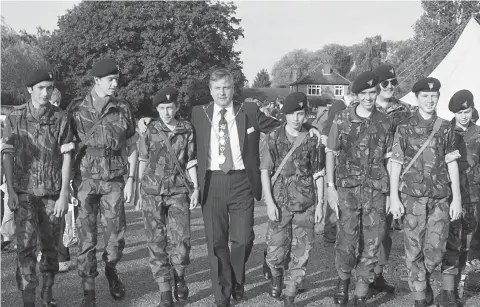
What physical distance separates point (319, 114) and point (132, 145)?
435 centimetres

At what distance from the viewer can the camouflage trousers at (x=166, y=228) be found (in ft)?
18.0

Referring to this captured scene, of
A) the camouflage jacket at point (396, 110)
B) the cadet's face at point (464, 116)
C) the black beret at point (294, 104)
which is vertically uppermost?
the black beret at point (294, 104)

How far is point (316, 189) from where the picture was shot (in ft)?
18.4

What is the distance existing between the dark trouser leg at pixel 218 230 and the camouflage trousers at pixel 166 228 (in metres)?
0.25

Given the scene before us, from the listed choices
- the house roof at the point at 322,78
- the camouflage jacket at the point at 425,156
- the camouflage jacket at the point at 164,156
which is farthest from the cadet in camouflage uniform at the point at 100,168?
the house roof at the point at 322,78

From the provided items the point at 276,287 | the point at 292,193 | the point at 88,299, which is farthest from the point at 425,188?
the point at 88,299

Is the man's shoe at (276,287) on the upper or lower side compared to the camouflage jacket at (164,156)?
lower

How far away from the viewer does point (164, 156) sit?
562cm

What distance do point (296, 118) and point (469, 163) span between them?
6.83 feet

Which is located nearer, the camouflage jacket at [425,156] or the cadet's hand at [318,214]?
the camouflage jacket at [425,156]

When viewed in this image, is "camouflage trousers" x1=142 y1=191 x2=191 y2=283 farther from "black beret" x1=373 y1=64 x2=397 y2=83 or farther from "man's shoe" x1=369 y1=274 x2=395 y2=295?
"black beret" x1=373 y1=64 x2=397 y2=83

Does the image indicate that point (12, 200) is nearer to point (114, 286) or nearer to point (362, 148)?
point (114, 286)

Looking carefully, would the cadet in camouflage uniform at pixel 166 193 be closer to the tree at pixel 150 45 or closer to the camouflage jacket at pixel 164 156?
the camouflage jacket at pixel 164 156

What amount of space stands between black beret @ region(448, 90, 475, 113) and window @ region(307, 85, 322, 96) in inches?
3647
